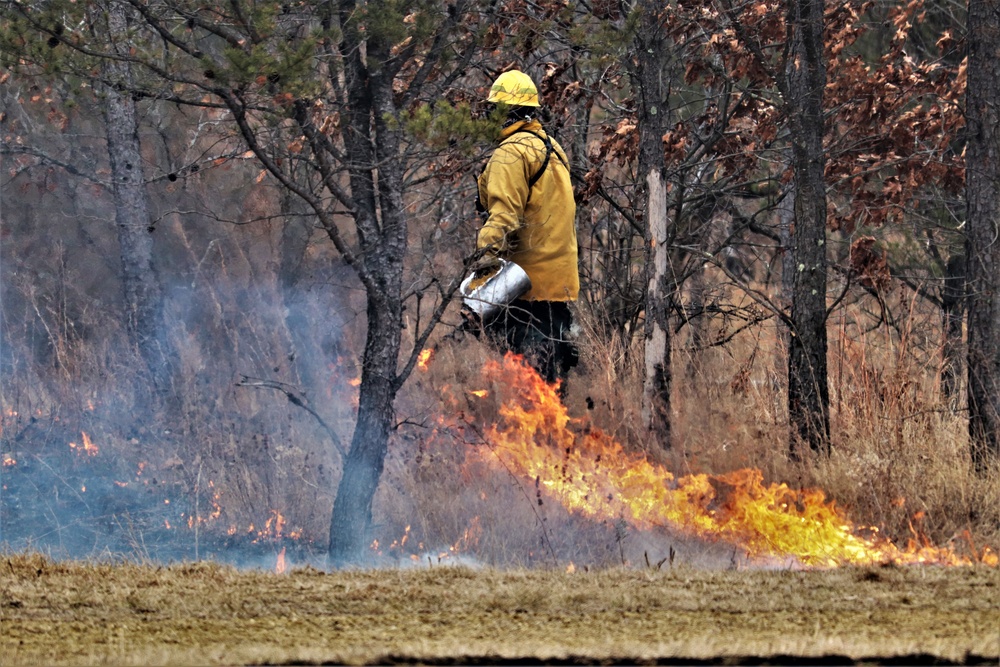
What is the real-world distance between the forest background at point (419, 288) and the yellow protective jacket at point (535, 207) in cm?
24

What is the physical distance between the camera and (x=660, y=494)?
6.75 m

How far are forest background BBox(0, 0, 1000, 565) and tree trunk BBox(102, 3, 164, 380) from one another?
0.03 metres

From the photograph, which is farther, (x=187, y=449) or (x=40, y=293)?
(x=40, y=293)

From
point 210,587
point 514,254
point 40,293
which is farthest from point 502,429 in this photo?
point 40,293

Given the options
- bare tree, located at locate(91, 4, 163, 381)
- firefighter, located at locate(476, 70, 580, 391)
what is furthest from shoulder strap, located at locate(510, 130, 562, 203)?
bare tree, located at locate(91, 4, 163, 381)

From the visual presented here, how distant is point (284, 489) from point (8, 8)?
327 centimetres

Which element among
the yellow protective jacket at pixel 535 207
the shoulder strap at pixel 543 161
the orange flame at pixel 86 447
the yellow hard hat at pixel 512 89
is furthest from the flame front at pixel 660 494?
the orange flame at pixel 86 447

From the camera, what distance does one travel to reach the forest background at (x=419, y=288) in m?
6.49

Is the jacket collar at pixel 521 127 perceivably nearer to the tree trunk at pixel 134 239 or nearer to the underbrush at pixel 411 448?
the underbrush at pixel 411 448

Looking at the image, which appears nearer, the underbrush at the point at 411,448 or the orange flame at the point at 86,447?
the underbrush at the point at 411,448

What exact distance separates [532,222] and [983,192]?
2.88 meters

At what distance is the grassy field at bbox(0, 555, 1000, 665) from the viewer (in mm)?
3959

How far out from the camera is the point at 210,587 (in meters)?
5.17

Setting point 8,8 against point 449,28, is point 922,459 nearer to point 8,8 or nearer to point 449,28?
point 449,28
